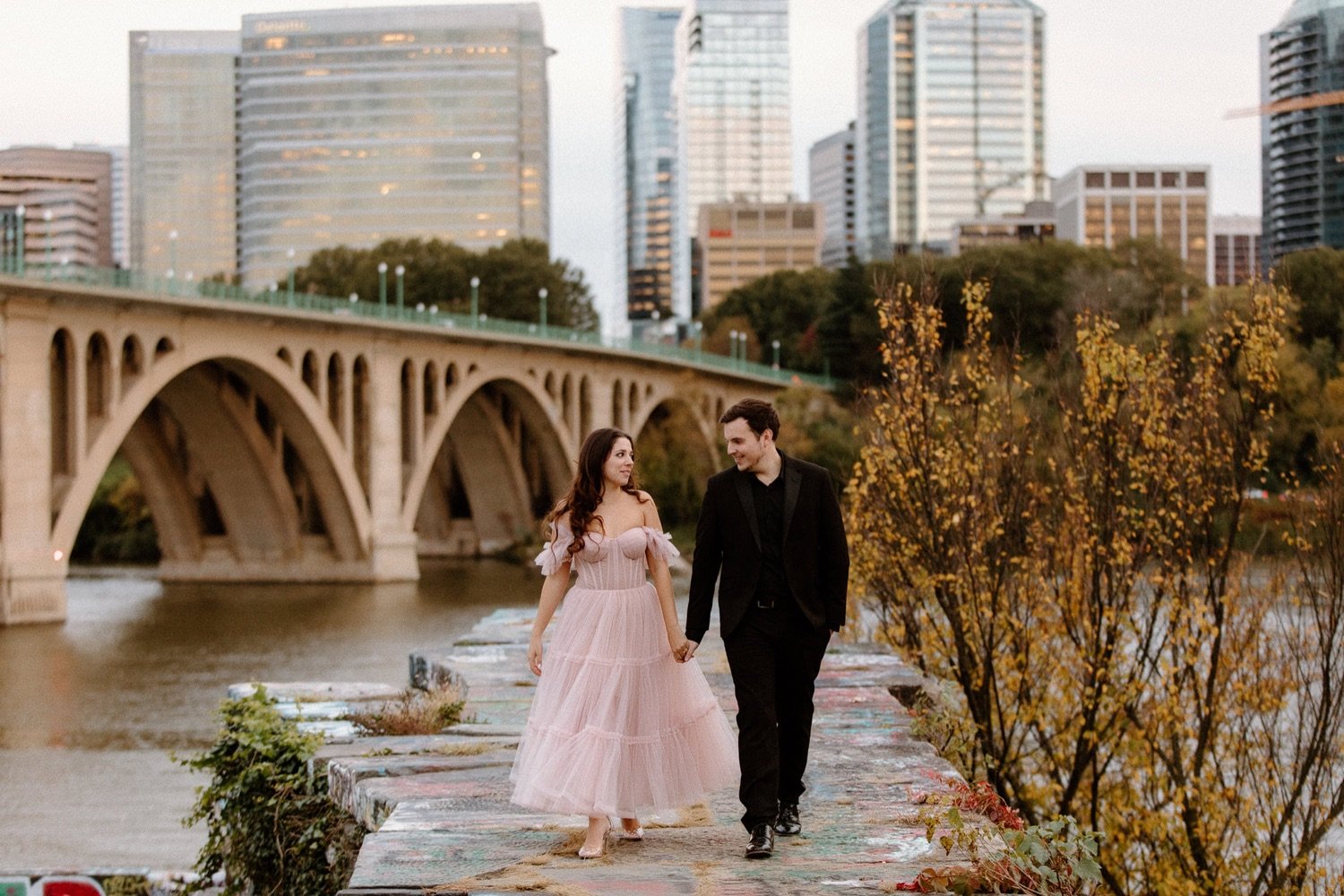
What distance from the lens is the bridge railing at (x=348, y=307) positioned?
1267 inches

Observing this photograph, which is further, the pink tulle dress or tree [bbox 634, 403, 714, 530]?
tree [bbox 634, 403, 714, 530]

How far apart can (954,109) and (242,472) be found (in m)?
136

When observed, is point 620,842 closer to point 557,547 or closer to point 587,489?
point 557,547

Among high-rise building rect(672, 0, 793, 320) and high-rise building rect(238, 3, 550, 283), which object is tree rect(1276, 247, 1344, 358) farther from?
high-rise building rect(672, 0, 793, 320)

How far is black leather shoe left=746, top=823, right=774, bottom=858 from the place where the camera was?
6164mm

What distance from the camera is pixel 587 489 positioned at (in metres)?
6.67

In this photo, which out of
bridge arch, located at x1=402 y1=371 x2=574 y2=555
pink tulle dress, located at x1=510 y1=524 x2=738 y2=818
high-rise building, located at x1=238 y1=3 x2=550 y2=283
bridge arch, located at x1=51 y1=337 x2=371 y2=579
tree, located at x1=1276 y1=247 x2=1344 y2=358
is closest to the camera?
pink tulle dress, located at x1=510 y1=524 x2=738 y2=818

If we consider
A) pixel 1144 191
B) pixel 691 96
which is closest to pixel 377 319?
pixel 1144 191

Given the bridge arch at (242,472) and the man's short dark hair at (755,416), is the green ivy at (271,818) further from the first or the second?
the bridge arch at (242,472)

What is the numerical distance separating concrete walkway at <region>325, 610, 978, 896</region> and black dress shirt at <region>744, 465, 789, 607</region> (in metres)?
0.95

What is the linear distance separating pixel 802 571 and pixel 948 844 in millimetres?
1249

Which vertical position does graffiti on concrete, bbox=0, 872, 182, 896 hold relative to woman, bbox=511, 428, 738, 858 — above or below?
below

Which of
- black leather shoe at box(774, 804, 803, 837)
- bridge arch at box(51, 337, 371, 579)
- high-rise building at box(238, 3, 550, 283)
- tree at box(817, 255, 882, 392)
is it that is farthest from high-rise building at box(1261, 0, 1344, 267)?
black leather shoe at box(774, 804, 803, 837)

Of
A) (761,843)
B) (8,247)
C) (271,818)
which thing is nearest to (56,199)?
(8,247)
